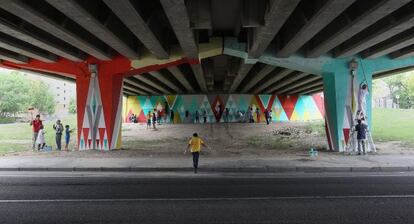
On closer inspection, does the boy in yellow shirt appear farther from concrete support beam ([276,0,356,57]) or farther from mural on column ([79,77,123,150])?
mural on column ([79,77,123,150])

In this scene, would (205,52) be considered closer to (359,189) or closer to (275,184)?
(275,184)

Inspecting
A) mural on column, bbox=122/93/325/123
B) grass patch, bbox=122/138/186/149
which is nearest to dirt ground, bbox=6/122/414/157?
grass patch, bbox=122/138/186/149

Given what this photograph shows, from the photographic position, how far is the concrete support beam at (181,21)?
11.1 meters

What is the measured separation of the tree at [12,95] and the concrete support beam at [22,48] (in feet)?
236

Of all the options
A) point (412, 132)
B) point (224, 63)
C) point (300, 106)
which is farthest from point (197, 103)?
point (412, 132)

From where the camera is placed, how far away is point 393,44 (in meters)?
17.7

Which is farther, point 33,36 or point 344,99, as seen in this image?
point 344,99

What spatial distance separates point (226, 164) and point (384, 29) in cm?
739

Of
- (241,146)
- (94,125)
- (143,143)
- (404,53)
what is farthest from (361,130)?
(143,143)

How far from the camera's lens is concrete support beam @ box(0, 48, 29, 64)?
2076cm

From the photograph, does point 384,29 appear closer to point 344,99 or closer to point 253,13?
point 253,13

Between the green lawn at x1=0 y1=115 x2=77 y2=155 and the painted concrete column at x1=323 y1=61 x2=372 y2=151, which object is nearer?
the painted concrete column at x1=323 y1=61 x2=372 y2=151

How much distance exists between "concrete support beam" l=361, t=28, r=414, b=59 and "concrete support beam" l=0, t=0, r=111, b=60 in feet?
40.8


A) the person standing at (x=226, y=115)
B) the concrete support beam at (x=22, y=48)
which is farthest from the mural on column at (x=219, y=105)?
the concrete support beam at (x=22, y=48)
